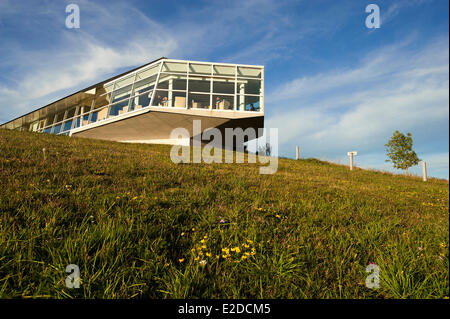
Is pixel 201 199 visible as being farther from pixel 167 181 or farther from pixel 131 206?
pixel 167 181

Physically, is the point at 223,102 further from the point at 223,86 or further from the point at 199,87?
the point at 199,87

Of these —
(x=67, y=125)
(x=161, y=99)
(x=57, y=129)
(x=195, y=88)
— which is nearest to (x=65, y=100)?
(x=67, y=125)

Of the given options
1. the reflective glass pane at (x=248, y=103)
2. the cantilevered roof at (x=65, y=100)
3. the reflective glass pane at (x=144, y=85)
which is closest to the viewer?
the reflective glass pane at (x=248, y=103)

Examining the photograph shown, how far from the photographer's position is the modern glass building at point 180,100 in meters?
22.5

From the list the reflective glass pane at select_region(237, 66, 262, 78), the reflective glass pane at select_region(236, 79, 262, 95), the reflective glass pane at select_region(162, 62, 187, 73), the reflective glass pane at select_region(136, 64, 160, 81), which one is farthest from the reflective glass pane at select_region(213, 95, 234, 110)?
the reflective glass pane at select_region(136, 64, 160, 81)

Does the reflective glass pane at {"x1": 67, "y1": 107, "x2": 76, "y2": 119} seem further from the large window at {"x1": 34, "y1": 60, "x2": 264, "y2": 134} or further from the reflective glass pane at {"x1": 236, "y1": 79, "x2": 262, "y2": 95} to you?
the reflective glass pane at {"x1": 236, "y1": 79, "x2": 262, "y2": 95}

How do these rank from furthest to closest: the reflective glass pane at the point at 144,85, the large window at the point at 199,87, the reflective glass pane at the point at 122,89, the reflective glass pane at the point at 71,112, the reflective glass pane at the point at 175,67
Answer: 1. the reflective glass pane at the point at 71,112
2. the reflective glass pane at the point at 122,89
3. the reflective glass pane at the point at 144,85
4. the reflective glass pane at the point at 175,67
5. the large window at the point at 199,87

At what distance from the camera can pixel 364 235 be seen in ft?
9.98

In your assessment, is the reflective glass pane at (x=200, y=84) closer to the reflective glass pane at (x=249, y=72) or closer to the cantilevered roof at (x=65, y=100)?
the reflective glass pane at (x=249, y=72)

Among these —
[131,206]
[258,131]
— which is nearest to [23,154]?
[131,206]

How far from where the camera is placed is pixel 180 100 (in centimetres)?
2278

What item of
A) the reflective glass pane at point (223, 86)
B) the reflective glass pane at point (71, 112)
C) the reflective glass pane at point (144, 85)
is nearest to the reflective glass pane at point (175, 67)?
the reflective glass pane at point (144, 85)

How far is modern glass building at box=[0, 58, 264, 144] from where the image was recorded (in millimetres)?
22489

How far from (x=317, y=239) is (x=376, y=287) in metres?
0.84
